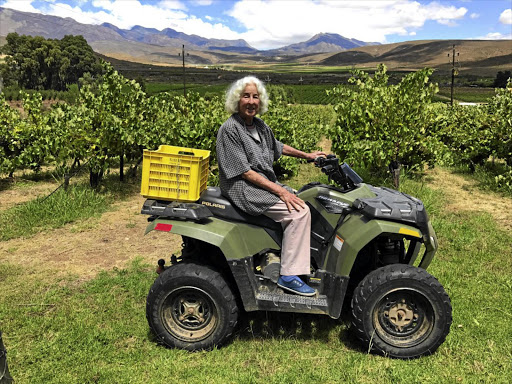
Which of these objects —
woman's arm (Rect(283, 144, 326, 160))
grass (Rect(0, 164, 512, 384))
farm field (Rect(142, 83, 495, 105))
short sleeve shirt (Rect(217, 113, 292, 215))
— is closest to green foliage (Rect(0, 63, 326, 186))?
grass (Rect(0, 164, 512, 384))

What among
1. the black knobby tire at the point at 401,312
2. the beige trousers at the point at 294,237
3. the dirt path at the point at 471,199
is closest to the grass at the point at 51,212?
the beige trousers at the point at 294,237

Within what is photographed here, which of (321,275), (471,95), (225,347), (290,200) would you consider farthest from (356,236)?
(471,95)

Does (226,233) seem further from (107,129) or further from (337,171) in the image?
(107,129)

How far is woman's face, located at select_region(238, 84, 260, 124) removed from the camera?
3.33 m

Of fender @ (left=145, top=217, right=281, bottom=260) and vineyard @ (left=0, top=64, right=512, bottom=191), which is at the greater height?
vineyard @ (left=0, top=64, right=512, bottom=191)

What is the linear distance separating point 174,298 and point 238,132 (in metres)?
1.54

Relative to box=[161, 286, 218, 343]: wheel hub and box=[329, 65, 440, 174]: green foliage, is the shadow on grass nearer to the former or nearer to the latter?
box=[161, 286, 218, 343]: wheel hub

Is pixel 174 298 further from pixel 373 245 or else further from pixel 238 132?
pixel 373 245

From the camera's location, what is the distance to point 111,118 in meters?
8.05

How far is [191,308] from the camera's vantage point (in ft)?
11.3

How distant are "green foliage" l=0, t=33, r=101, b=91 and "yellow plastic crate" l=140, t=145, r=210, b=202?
53.4 metres

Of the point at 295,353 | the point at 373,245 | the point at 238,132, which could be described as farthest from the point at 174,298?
the point at 373,245

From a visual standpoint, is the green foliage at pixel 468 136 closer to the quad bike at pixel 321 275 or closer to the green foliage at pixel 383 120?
the green foliage at pixel 383 120

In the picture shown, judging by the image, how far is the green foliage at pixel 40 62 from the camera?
50.6 meters
